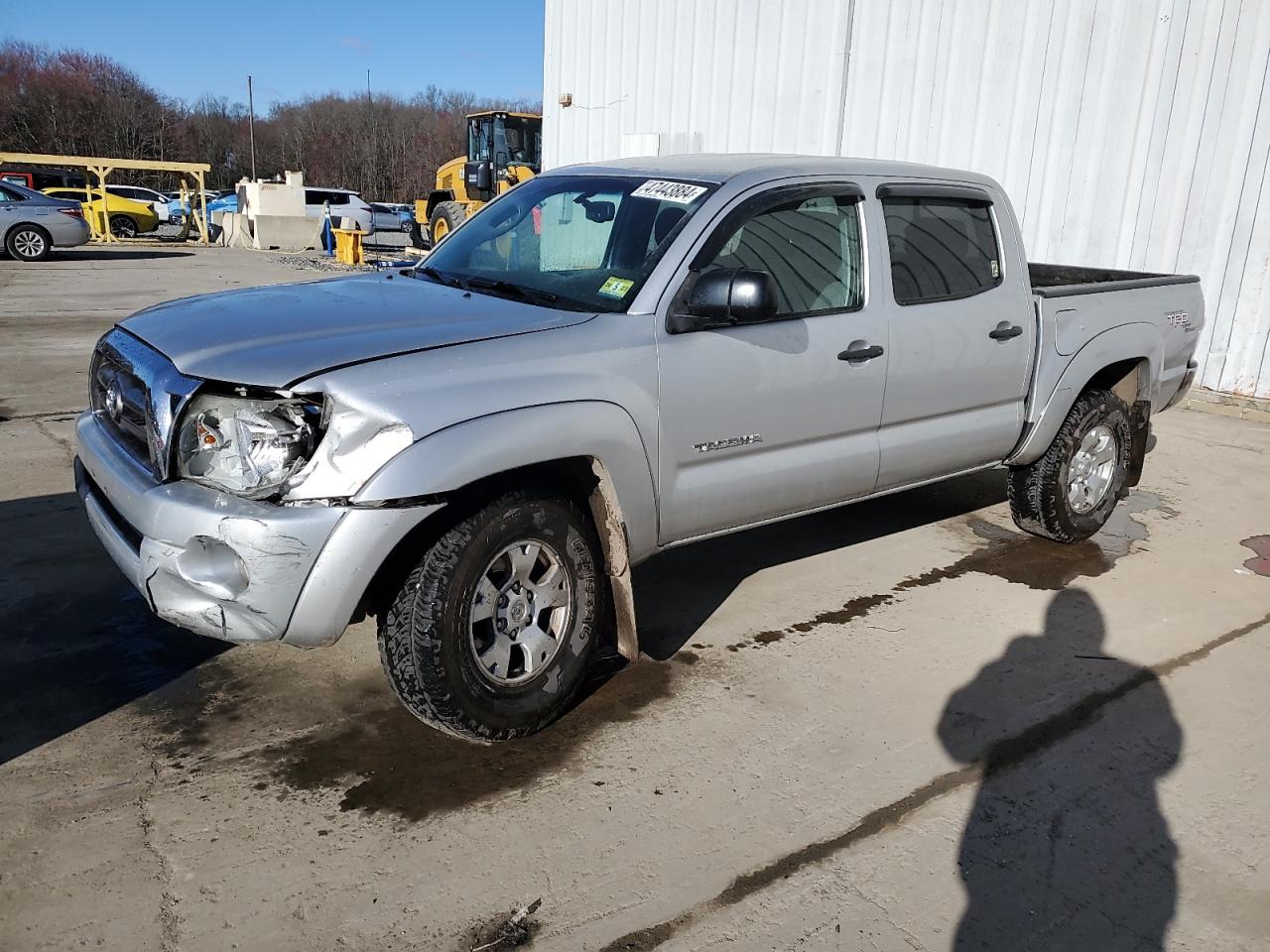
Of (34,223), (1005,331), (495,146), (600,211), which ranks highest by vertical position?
(495,146)

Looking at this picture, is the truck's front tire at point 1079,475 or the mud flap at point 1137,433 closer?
the truck's front tire at point 1079,475

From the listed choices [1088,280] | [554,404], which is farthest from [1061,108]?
[554,404]

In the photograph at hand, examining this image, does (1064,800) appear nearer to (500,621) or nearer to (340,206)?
(500,621)

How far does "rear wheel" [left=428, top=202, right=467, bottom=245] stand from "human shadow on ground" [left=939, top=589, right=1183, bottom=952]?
20017mm

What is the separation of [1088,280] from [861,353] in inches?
124

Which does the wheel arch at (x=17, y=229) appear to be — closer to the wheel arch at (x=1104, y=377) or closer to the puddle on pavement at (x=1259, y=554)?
the wheel arch at (x=1104, y=377)

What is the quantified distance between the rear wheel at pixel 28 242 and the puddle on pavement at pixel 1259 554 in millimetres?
21589

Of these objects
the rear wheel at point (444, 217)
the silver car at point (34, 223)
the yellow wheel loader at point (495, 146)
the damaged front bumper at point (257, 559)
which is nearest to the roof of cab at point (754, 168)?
the damaged front bumper at point (257, 559)

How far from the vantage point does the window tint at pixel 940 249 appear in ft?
14.5

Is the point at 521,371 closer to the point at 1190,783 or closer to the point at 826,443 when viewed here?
the point at 826,443

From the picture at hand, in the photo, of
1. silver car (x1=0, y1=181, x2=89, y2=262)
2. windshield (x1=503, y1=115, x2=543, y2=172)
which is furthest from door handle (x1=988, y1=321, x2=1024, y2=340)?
silver car (x1=0, y1=181, x2=89, y2=262)

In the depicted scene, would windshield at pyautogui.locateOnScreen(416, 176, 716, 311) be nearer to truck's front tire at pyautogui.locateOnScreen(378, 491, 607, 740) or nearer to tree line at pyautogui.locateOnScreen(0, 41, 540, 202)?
truck's front tire at pyautogui.locateOnScreen(378, 491, 607, 740)

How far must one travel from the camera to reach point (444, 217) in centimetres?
2383

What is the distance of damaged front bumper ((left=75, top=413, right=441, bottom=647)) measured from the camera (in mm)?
2818
